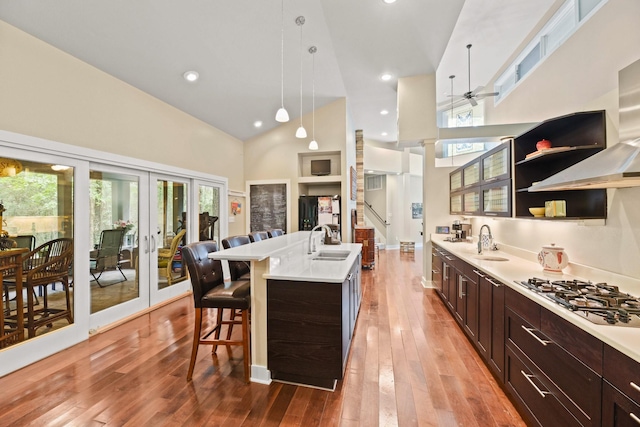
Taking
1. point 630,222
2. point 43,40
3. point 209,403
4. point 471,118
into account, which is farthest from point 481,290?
point 471,118

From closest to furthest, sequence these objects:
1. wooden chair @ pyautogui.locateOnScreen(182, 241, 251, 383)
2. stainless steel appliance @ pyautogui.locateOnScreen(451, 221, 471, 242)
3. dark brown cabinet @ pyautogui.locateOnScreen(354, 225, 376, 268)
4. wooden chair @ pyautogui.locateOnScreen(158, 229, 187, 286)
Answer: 1. wooden chair @ pyautogui.locateOnScreen(182, 241, 251, 383)
2. wooden chair @ pyautogui.locateOnScreen(158, 229, 187, 286)
3. stainless steel appliance @ pyautogui.locateOnScreen(451, 221, 471, 242)
4. dark brown cabinet @ pyautogui.locateOnScreen(354, 225, 376, 268)

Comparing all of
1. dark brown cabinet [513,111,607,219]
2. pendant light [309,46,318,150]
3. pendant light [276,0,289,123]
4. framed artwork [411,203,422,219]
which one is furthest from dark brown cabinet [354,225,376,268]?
framed artwork [411,203,422,219]

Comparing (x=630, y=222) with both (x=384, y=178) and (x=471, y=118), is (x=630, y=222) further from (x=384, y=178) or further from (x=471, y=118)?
(x=384, y=178)

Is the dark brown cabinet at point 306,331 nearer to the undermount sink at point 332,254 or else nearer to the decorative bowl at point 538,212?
the undermount sink at point 332,254

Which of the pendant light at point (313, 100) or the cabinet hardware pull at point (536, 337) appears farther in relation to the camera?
the pendant light at point (313, 100)

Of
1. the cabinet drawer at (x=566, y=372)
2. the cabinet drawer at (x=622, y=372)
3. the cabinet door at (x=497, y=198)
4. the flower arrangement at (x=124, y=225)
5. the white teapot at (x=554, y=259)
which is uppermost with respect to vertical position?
the cabinet door at (x=497, y=198)

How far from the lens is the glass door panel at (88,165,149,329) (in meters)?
3.21

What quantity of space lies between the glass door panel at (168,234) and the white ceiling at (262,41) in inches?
51.3

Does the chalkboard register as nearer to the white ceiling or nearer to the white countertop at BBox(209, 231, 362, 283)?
the white ceiling

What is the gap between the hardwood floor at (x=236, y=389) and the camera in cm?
177

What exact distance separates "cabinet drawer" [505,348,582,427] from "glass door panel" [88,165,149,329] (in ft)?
13.6

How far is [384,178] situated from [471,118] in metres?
4.36

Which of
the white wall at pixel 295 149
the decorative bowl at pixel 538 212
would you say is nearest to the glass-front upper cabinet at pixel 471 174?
the decorative bowl at pixel 538 212

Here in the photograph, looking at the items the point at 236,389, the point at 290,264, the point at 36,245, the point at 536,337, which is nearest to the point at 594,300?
the point at 536,337
